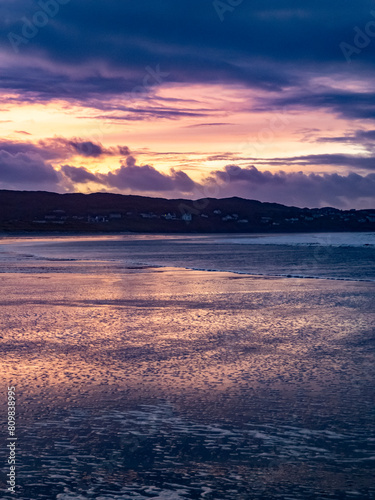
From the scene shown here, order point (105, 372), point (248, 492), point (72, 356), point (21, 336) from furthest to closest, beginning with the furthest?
point (21, 336) < point (72, 356) < point (105, 372) < point (248, 492)

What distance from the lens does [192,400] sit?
827 centimetres

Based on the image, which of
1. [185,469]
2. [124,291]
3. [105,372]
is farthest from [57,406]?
[124,291]

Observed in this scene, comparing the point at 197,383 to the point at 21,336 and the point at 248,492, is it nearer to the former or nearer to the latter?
the point at 248,492

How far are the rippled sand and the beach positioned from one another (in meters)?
0.02

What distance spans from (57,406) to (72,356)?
302 centimetres

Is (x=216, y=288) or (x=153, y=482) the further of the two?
(x=216, y=288)

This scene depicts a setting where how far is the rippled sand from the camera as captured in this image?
231 inches

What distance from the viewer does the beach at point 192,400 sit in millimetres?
5863

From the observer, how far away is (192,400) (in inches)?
326

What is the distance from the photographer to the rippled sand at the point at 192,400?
19.2 ft

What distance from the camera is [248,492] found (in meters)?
5.55

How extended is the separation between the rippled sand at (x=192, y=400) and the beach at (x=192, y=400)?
0.07 feet

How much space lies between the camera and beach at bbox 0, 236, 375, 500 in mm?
5863

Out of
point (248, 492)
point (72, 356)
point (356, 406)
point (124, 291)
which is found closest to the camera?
point (248, 492)
